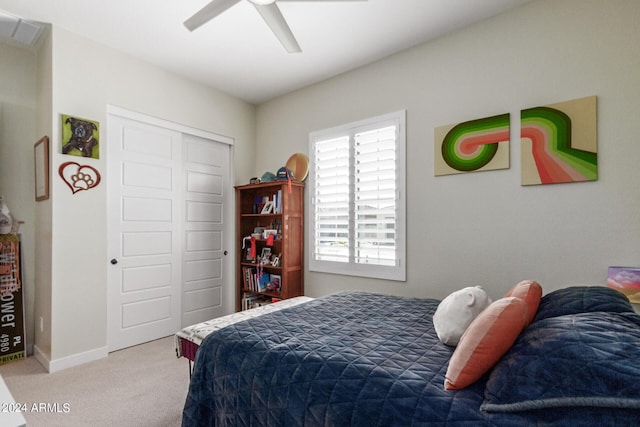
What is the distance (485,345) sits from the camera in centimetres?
113

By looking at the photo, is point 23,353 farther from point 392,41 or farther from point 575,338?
point 392,41

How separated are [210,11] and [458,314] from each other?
228 centimetres

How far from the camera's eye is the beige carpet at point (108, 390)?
204 cm

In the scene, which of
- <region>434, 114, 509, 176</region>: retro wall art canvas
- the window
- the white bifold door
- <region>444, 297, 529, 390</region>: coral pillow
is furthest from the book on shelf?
<region>444, 297, 529, 390</region>: coral pillow

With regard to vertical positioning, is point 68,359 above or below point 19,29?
below

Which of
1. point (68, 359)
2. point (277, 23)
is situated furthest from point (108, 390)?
point (277, 23)

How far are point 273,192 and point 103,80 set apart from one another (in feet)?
6.61

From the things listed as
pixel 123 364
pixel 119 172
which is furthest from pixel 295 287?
pixel 119 172

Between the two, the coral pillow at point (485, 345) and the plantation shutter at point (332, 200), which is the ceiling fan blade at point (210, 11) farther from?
the coral pillow at point (485, 345)

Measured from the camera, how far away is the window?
307 cm

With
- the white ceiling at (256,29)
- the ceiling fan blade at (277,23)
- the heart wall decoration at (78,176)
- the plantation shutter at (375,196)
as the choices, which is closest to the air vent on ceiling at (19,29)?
the white ceiling at (256,29)

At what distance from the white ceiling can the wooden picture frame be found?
40.2 inches

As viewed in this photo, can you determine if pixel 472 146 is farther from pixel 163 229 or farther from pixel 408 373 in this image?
pixel 163 229

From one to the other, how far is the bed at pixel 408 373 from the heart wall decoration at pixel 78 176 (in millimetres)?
2095
